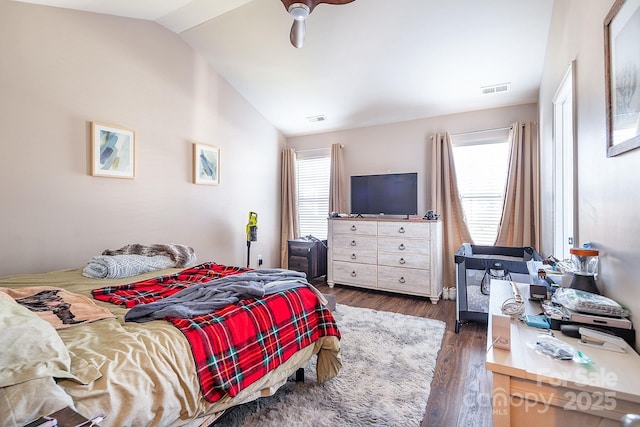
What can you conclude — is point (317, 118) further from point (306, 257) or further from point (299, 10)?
point (299, 10)

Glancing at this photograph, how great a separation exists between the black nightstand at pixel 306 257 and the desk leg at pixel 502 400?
349 centimetres

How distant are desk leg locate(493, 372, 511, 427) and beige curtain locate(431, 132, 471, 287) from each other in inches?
120

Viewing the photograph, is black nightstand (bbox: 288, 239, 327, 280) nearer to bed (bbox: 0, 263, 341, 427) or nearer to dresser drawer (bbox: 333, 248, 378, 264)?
dresser drawer (bbox: 333, 248, 378, 264)

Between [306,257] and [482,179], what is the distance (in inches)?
101

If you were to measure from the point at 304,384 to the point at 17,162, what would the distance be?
2716 mm

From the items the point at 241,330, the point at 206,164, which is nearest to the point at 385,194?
the point at 206,164

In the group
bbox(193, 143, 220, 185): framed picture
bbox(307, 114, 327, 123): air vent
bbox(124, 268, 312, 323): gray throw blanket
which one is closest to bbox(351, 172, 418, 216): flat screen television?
bbox(307, 114, 327, 123): air vent

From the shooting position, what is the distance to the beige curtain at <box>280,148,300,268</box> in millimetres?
4938

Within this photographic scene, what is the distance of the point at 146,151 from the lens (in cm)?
312

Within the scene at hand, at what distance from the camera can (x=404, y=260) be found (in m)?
3.70

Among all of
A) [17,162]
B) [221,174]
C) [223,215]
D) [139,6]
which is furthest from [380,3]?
[17,162]

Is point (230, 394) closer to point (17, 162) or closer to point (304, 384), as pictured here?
point (304, 384)

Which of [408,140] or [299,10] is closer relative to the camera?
[299,10]

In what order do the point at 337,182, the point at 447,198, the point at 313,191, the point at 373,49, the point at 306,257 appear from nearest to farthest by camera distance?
the point at 373,49 < the point at 447,198 < the point at 306,257 < the point at 337,182 < the point at 313,191
